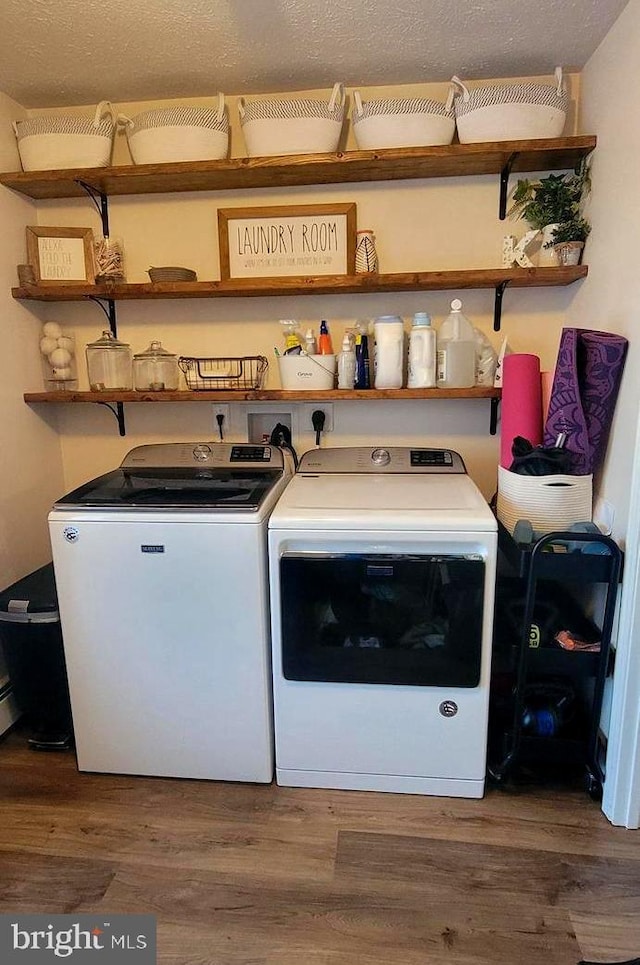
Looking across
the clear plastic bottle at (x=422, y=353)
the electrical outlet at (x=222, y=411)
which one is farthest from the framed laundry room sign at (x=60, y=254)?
the clear plastic bottle at (x=422, y=353)

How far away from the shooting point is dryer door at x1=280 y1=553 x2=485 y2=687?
161 centimetres

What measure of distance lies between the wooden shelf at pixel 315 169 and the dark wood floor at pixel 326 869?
1943 mm

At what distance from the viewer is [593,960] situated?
4.19ft

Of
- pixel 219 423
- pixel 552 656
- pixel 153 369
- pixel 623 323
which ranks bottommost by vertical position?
pixel 552 656

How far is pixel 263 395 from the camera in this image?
2082 millimetres

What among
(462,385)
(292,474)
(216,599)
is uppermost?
(462,385)

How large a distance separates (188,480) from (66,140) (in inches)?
48.2

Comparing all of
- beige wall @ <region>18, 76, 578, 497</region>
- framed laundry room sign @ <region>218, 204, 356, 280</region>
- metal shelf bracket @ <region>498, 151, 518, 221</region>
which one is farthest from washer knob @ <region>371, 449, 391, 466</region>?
metal shelf bracket @ <region>498, 151, 518, 221</region>

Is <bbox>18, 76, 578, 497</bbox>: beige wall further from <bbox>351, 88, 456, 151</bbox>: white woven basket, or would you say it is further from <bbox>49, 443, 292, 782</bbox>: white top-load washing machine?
<bbox>49, 443, 292, 782</bbox>: white top-load washing machine

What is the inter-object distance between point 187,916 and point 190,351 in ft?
5.85

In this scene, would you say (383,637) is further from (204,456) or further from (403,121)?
(403,121)

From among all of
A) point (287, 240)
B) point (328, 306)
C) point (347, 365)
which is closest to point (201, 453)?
point (347, 365)

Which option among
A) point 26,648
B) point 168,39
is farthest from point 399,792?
point 168,39

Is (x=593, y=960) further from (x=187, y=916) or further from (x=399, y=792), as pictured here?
(x=187, y=916)
